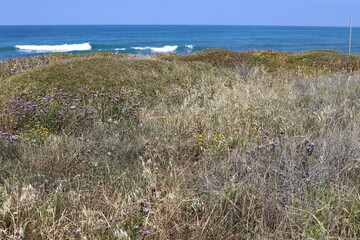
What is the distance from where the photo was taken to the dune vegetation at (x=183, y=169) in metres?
2.83

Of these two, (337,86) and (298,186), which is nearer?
(298,186)

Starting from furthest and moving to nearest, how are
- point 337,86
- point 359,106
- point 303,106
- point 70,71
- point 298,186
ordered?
1. point 70,71
2. point 337,86
3. point 303,106
4. point 359,106
5. point 298,186

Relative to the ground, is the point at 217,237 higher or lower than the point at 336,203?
lower

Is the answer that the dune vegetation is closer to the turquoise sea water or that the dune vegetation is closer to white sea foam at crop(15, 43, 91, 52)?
the turquoise sea water

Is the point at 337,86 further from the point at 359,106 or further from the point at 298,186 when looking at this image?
the point at 298,186

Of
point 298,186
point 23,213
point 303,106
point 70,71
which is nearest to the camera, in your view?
point 23,213

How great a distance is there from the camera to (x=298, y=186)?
11.2 ft

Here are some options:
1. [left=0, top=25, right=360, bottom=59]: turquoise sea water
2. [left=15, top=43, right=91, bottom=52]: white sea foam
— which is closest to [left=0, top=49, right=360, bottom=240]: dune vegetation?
[left=0, top=25, right=360, bottom=59]: turquoise sea water

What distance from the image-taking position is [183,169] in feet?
12.2

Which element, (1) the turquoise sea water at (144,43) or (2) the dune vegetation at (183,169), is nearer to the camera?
(2) the dune vegetation at (183,169)

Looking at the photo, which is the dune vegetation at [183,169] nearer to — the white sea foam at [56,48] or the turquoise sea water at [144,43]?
the turquoise sea water at [144,43]

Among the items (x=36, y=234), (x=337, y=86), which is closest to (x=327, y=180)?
(x=36, y=234)

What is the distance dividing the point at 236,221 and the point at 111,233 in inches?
42.1

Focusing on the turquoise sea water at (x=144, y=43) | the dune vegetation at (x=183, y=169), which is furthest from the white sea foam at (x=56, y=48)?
the dune vegetation at (x=183, y=169)
